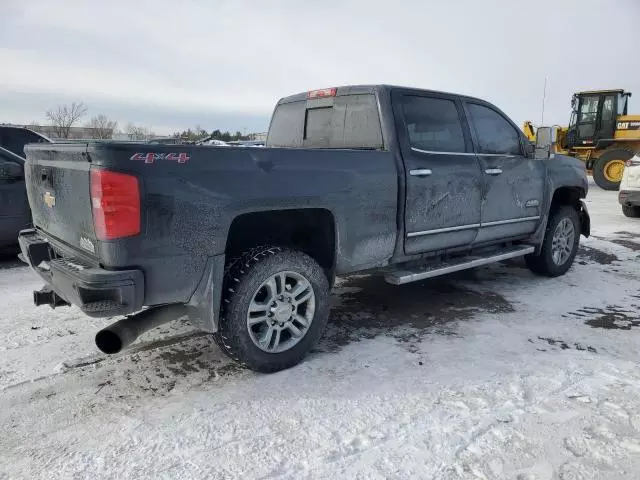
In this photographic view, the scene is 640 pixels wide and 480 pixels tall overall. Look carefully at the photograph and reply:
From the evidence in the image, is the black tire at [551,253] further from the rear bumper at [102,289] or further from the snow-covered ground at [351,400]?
the rear bumper at [102,289]

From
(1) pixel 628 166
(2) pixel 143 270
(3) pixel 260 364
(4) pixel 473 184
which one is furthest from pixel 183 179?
(1) pixel 628 166

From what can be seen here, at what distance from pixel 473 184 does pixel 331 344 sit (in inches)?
73.4

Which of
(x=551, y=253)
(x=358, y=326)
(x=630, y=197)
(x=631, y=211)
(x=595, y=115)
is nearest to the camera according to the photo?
(x=358, y=326)

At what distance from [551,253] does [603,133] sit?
13.3 meters

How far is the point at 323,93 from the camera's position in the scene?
4410 mm

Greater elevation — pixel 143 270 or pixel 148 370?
pixel 143 270

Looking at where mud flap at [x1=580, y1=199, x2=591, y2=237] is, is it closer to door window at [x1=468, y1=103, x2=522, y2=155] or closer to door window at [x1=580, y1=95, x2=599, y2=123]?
door window at [x1=468, y1=103, x2=522, y2=155]

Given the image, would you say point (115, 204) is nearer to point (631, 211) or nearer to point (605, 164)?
point (631, 211)

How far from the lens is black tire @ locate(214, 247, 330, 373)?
116 inches

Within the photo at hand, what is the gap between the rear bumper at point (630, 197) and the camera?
959 centimetres

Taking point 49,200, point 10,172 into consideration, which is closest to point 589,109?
point 10,172

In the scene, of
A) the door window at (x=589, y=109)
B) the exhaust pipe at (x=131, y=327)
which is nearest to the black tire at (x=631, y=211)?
the door window at (x=589, y=109)

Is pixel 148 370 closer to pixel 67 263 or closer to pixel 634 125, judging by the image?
pixel 67 263

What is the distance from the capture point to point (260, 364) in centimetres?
310
